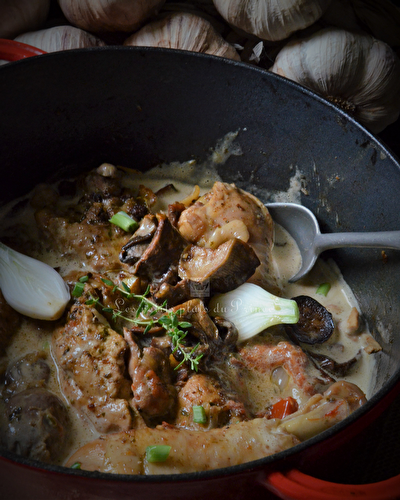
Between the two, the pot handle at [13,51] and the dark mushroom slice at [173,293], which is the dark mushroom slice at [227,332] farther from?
the pot handle at [13,51]

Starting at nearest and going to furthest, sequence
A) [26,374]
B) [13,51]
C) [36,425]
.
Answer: [36,425] → [26,374] → [13,51]

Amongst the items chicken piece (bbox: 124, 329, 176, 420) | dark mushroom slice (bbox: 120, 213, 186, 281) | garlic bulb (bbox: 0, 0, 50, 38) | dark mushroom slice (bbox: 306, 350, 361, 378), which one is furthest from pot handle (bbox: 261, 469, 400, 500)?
garlic bulb (bbox: 0, 0, 50, 38)

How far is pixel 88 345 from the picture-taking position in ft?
5.82

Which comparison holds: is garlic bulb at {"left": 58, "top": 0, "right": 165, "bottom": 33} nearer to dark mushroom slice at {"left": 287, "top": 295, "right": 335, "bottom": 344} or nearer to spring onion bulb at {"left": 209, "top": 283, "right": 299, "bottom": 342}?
spring onion bulb at {"left": 209, "top": 283, "right": 299, "bottom": 342}

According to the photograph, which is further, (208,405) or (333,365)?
(333,365)

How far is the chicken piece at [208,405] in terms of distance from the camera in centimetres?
164

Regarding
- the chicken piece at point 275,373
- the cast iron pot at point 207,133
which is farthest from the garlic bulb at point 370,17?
the chicken piece at point 275,373

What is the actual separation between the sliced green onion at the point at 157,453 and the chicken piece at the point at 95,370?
0.80 feet

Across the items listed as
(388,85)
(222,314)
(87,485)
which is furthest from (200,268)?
(388,85)

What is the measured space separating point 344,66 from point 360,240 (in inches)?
43.7

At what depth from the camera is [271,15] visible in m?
2.59

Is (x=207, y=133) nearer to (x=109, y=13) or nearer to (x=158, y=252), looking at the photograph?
(x=158, y=252)

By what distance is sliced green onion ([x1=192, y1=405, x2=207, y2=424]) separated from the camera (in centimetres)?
162

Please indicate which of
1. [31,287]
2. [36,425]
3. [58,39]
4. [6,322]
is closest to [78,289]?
[31,287]
